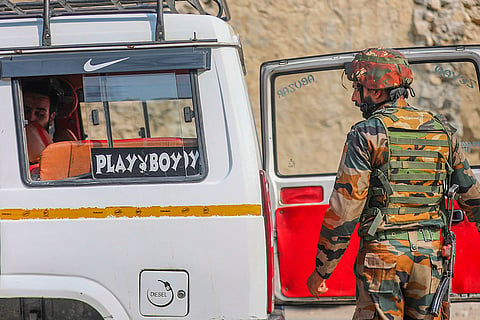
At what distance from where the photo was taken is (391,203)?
10.5 feet

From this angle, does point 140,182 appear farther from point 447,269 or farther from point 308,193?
point 308,193

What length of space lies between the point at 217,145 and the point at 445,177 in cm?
115

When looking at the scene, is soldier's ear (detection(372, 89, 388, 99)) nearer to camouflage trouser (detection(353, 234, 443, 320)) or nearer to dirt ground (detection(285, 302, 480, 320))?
camouflage trouser (detection(353, 234, 443, 320))

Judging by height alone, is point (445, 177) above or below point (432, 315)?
above

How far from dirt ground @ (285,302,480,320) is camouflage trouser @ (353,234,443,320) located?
147 centimetres

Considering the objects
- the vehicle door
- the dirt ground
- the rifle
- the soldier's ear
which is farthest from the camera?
the dirt ground

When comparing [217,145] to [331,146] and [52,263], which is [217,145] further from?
[331,146]

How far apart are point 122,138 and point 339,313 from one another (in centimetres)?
228

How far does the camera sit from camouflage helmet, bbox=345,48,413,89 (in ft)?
10.8

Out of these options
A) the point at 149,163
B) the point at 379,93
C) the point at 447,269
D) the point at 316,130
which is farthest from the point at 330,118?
the point at 149,163

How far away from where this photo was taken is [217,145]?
9.73 feet

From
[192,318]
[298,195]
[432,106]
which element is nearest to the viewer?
[192,318]

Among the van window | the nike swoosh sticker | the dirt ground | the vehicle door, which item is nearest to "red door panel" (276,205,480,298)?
the vehicle door

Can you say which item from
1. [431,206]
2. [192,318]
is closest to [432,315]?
[431,206]
